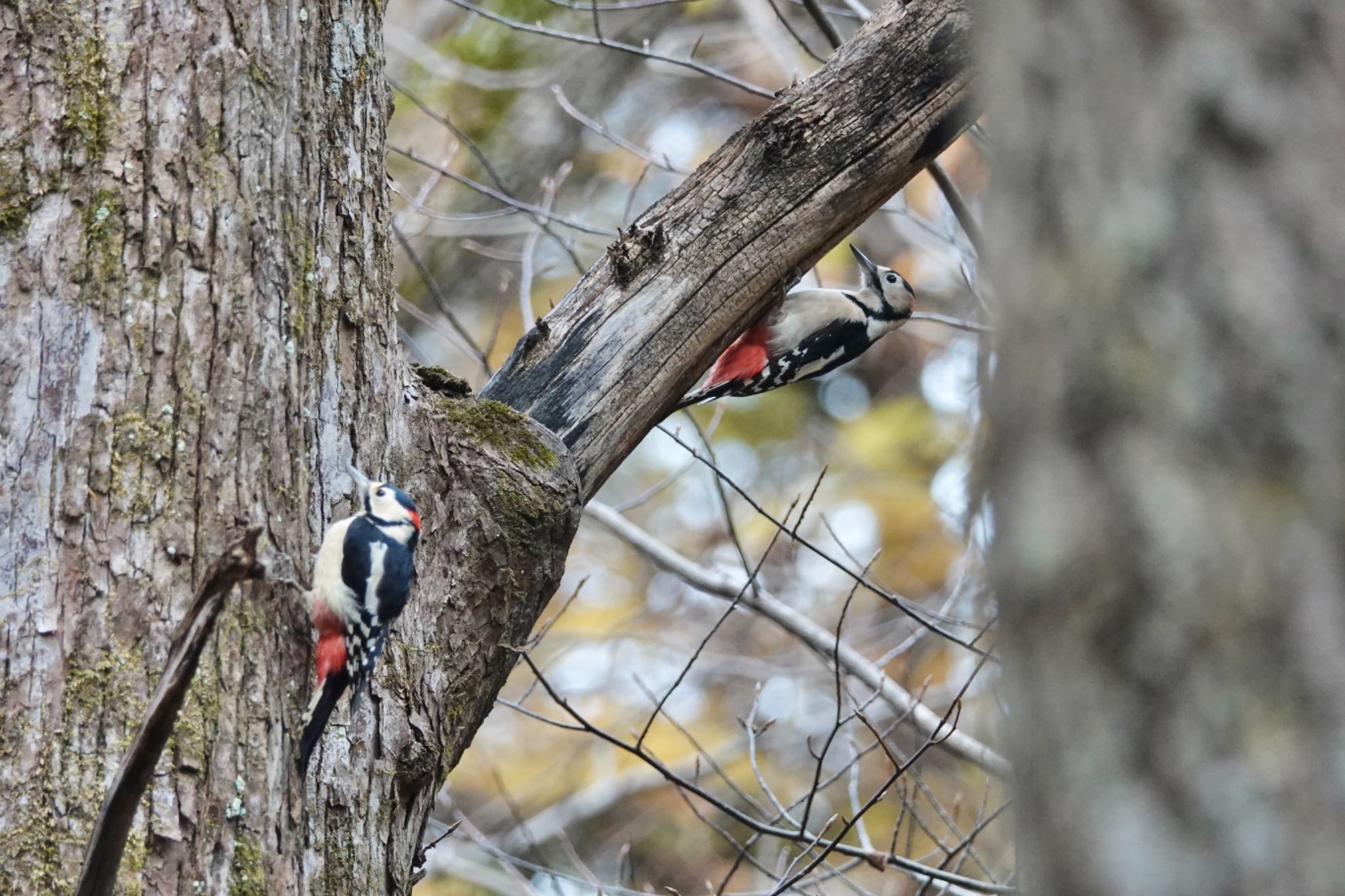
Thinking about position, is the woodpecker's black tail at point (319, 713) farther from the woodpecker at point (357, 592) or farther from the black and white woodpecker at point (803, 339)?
the black and white woodpecker at point (803, 339)

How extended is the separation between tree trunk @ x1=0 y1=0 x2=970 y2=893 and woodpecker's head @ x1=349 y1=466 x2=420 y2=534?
49 millimetres

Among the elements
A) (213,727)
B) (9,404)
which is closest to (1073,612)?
(213,727)

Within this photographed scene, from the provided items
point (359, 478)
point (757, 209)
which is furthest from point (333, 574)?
point (757, 209)

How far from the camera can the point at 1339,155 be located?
36.9 inches

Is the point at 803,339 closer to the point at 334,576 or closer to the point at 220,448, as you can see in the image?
the point at 334,576

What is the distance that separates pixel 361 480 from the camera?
2.55 meters

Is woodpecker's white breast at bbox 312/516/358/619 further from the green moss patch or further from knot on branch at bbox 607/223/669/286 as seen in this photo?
knot on branch at bbox 607/223/669/286

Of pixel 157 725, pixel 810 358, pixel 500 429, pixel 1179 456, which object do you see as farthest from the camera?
pixel 810 358

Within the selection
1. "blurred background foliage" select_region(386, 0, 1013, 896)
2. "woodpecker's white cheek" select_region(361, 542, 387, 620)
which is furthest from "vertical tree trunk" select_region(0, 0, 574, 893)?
"blurred background foliage" select_region(386, 0, 1013, 896)

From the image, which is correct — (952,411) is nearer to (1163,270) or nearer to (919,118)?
(919,118)

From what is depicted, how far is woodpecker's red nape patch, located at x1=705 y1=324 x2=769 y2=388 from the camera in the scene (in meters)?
5.44

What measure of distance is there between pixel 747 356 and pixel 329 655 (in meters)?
3.41

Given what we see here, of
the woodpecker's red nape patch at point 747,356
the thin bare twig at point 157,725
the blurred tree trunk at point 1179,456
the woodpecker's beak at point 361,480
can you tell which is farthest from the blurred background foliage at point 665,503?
the blurred tree trunk at point 1179,456

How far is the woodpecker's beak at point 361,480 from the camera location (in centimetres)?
252
